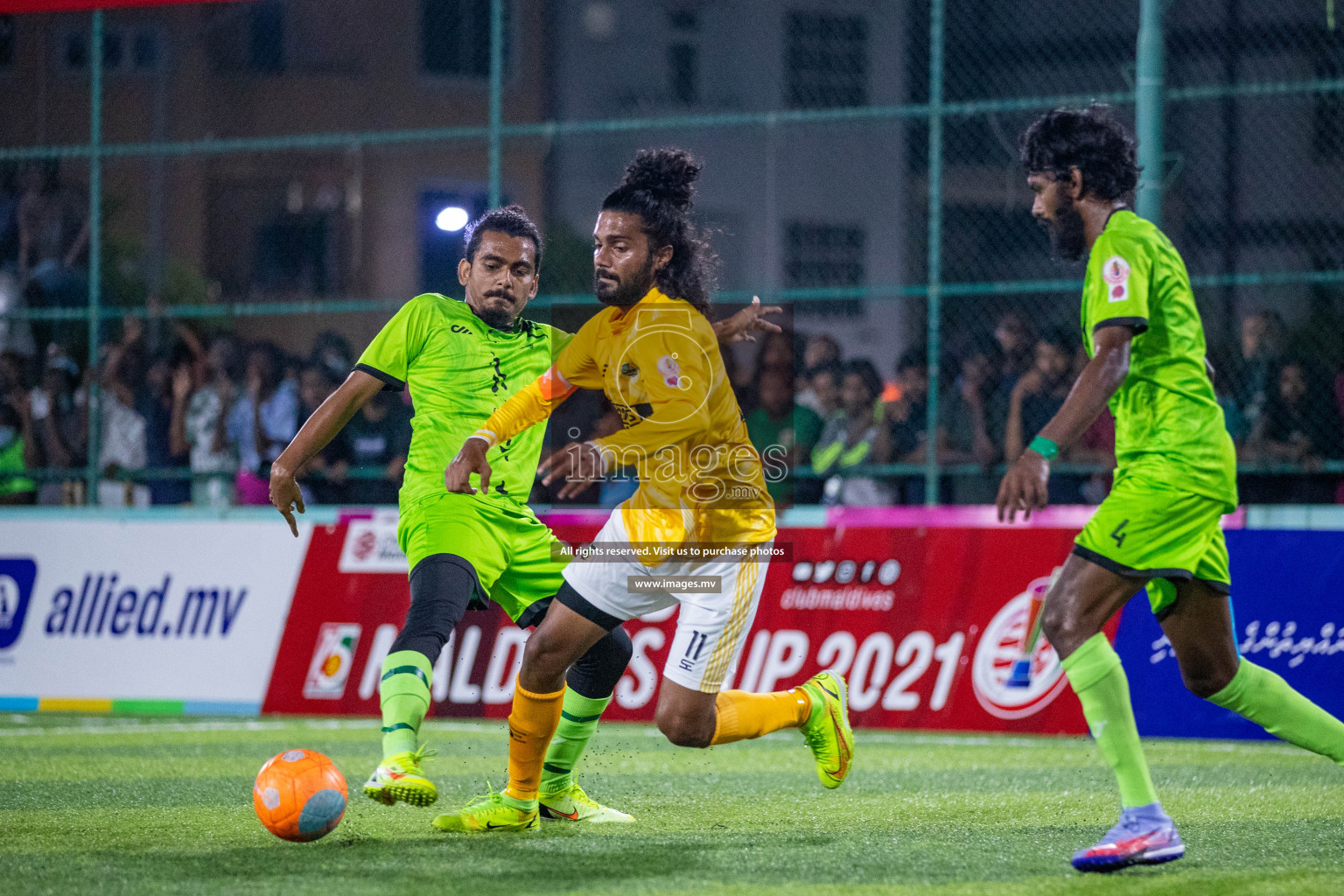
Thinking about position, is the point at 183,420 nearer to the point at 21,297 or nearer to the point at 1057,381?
the point at 21,297

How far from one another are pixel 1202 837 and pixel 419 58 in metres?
32.5

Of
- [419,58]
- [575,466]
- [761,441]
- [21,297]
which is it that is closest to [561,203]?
[419,58]

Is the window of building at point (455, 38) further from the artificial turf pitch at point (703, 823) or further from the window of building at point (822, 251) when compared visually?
the artificial turf pitch at point (703, 823)

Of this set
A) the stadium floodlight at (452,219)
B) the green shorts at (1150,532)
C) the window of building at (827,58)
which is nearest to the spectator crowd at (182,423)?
the stadium floodlight at (452,219)

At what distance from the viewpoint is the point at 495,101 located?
40.8 ft

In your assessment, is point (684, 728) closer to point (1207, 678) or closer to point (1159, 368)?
point (1207, 678)

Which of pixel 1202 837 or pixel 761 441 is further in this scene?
pixel 761 441

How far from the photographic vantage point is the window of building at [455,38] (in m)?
35.8

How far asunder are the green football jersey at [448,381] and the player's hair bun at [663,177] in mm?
917

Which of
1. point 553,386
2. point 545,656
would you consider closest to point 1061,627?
point 545,656

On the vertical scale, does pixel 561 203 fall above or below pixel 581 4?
below

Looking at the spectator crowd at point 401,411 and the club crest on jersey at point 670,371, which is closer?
the club crest on jersey at point 670,371

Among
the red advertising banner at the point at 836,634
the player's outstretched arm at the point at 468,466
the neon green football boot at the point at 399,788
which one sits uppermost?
the player's outstretched arm at the point at 468,466

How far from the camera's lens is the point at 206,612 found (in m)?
11.0
